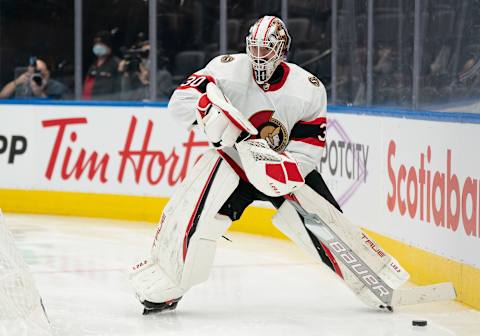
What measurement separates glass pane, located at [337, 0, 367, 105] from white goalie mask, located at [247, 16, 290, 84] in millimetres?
2789

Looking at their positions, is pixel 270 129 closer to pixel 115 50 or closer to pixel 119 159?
pixel 119 159

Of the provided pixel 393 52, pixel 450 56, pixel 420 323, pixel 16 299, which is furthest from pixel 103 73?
pixel 16 299

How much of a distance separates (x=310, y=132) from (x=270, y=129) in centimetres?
17

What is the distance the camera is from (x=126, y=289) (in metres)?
6.34

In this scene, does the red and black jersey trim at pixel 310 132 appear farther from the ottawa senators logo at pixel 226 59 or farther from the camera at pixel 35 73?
the camera at pixel 35 73

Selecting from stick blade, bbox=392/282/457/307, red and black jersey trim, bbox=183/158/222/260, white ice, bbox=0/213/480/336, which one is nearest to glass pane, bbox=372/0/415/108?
white ice, bbox=0/213/480/336

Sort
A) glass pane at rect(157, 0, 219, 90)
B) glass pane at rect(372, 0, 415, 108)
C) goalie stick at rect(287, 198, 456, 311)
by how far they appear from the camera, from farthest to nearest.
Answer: glass pane at rect(157, 0, 219, 90)
glass pane at rect(372, 0, 415, 108)
goalie stick at rect(287, 198, 456, 311)

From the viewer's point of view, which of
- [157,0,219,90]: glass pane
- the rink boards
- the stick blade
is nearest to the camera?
the stick blade

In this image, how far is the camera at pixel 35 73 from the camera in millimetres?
10211

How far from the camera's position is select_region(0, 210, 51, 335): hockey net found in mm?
4609

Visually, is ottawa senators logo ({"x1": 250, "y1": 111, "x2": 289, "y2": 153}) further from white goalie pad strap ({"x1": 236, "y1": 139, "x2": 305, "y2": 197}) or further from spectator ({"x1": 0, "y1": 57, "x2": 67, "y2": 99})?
spectator ({"x1": 0, "y1": 57, "x2": 67, "y2": 99})

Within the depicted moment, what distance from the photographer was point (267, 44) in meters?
5.31

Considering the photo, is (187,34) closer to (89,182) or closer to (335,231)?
(89,182)

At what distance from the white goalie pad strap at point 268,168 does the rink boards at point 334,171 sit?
37.8 inches
